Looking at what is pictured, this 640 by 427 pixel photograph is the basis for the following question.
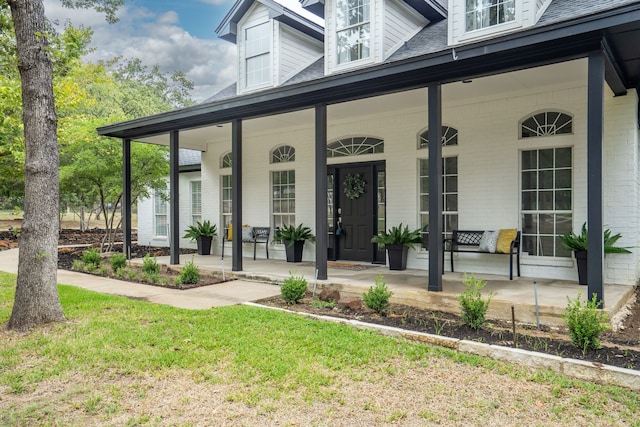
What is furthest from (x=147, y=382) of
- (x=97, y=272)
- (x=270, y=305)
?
(x=97, y=272)

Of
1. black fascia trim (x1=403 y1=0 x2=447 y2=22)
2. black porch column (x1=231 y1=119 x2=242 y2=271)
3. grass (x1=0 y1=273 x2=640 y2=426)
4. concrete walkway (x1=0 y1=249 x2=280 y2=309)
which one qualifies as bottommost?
grass (x1=0 y1=273 x2=640 y2=426)

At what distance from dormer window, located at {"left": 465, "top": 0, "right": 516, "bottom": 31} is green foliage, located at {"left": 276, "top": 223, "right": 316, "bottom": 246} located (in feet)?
15.6

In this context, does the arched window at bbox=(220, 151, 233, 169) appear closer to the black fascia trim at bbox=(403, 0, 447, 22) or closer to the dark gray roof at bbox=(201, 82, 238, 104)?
the dark gray roof at bbox=(201, 82, 238, 104)

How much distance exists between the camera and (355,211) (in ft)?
28.3

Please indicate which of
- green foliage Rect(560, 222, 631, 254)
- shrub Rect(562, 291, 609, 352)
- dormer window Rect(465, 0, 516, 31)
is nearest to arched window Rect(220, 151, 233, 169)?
dormer window Rect(465, 0, 516, 31)

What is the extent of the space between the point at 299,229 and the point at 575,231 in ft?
16.2

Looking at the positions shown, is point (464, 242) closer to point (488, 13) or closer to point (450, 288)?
point (450, 288)

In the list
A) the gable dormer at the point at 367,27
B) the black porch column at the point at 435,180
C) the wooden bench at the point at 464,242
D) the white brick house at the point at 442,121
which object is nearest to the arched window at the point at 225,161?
the white brick house at the point at 442,121

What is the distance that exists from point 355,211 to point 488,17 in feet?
13.1

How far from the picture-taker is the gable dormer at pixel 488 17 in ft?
19.8

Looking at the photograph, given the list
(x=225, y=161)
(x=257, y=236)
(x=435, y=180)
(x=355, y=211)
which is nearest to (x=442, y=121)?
(x=355, y=211)

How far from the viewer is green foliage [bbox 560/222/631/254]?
19.0 ft

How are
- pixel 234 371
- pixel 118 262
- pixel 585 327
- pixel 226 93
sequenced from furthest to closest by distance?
pixel 226 93
pixel 118 262
pixel 585 327
pixel 234 371

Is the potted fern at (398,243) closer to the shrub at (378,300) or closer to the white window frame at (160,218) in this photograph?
the shrub at (378,300)
